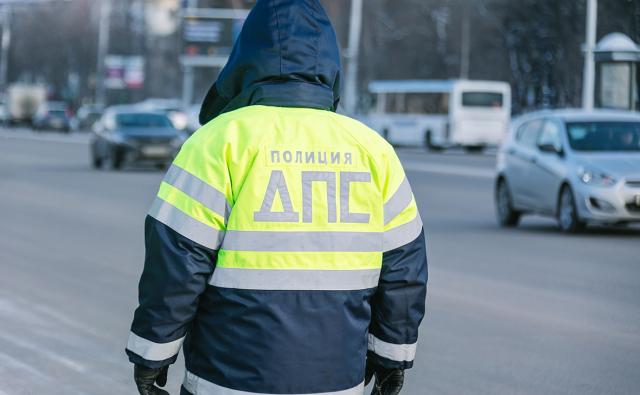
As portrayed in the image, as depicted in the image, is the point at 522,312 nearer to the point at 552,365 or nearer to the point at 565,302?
the point at 565,302

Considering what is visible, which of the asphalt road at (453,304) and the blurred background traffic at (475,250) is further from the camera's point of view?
the blurred background traffic at (475,250)

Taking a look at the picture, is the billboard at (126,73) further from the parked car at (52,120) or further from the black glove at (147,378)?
the black glove at (147,378)

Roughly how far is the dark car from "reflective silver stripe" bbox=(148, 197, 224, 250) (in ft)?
89.5

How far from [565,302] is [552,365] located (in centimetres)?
271

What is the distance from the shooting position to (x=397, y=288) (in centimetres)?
371

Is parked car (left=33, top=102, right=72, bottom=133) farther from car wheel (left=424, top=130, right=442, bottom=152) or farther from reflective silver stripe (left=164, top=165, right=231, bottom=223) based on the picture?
reflective silver stripe (left=164, top=165, right=231, bottom=223)

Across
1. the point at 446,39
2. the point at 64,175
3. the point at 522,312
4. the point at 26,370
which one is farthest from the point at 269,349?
the point at 446,39

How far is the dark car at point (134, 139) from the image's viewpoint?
3105 centimetres

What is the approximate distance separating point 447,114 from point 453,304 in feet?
147

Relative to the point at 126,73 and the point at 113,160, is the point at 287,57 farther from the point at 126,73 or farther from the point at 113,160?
the point at 126,73

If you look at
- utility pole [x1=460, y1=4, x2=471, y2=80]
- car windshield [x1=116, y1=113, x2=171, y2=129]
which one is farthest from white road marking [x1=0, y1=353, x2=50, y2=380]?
utility pole [x1=460, y1=4, x2=471, y2=80]

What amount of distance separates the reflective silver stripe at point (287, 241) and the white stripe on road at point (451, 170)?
28.6m

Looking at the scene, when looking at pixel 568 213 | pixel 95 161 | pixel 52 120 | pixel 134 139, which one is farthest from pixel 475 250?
pixel 52 120

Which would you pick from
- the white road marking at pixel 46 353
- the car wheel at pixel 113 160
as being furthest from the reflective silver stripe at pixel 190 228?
the car wheel at pixel 113 160
